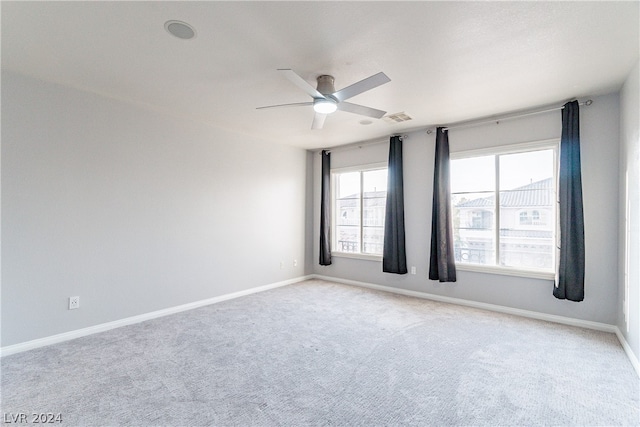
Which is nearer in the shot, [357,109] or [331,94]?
[331,94]

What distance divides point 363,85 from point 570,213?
2858 mm

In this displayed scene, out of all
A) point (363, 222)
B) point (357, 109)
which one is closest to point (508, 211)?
point (363, 222)

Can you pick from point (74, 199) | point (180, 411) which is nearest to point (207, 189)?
point (74, 199)

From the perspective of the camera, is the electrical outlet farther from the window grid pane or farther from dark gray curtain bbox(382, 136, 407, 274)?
the window grid pane

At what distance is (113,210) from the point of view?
3414 millimetres

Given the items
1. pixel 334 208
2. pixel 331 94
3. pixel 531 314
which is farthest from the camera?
pixel 334 208

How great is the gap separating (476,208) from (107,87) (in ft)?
15.8

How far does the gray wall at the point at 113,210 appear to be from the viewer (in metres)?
2.82

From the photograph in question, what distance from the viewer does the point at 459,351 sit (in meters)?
2.78

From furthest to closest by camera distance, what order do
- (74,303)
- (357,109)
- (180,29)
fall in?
1. (74,303)
2. (357,109)
3. (180,29)

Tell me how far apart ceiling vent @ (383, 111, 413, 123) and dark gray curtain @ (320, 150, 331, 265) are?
1838 millimetres

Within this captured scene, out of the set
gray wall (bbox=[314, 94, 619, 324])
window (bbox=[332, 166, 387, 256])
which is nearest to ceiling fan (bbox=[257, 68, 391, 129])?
gray wall (bbox=[314, 94, 619, 324])

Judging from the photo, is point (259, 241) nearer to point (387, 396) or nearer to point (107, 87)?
point (107, 87)

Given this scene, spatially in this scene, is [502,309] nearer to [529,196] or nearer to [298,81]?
[529,196]
